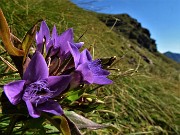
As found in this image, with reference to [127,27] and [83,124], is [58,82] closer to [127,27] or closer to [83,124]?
[83,124]

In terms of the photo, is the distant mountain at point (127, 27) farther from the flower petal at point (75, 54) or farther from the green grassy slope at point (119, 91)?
the flower petal at point (75, 54)

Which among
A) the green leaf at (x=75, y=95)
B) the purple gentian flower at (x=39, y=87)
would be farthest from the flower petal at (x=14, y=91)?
the green leaf at (x=75, y=95)

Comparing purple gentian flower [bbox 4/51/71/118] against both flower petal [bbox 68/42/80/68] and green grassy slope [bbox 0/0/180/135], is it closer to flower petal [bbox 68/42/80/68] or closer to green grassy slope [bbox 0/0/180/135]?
flower petal [bbox 68/42/80/68]

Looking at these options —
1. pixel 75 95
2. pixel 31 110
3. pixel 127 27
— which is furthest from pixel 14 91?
pixel 127 27

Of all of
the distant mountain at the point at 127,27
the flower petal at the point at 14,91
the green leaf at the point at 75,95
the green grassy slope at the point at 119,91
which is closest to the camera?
the flower petal at the point at 14,91

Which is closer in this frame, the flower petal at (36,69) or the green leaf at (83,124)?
the flower petal at (36,69)

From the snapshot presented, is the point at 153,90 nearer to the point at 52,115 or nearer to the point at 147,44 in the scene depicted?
the point at 52,115

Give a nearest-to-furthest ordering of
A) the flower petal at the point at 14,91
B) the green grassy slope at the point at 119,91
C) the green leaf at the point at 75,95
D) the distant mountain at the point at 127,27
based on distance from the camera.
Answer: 1. the flower petal at the point at 14,91
2. the green leaf at the point at 75,95
3. the green grassy slope at the point at 119,91
4. the distant mountain at the point at 127,27

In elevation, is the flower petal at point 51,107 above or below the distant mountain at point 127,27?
below
